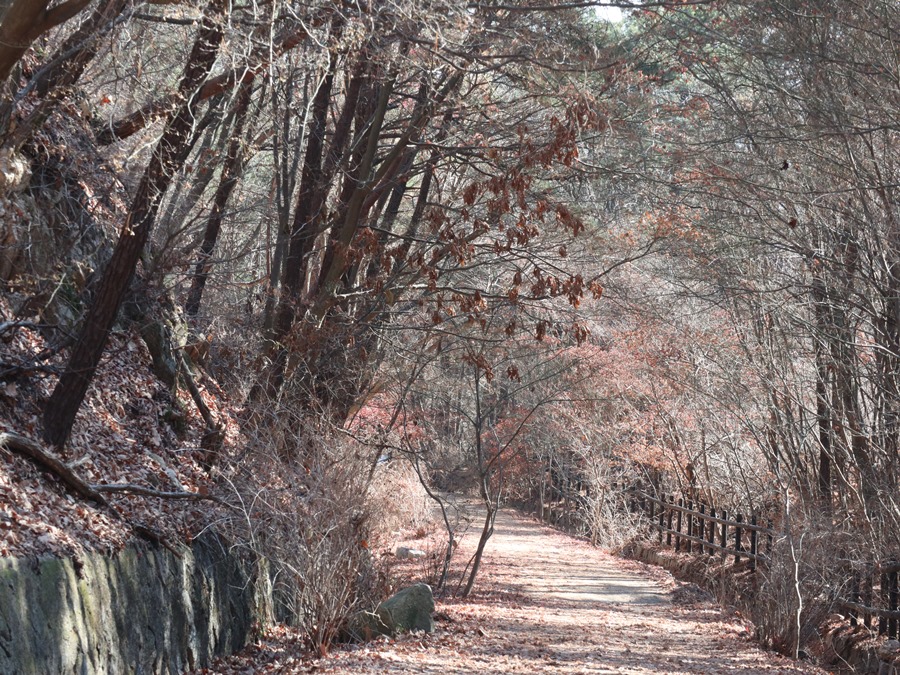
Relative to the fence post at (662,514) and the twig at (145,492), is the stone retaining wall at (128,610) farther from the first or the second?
the fence post at (662,514)

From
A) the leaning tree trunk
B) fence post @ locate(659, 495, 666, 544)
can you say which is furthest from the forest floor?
the leaning tree trunk

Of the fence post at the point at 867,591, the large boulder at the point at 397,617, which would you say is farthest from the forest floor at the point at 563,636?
the fence post at the point at 867,591

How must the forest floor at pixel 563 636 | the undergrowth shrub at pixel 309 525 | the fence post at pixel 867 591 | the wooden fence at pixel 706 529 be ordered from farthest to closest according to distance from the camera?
the wooden fence at pixel 706 529
the fence post at pixel 867 591
the forest floor at pixel 563 636
the undergrowth shrub at pixel 309 525

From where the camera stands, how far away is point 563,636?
36.9 ft

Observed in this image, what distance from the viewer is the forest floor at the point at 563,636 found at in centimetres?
873

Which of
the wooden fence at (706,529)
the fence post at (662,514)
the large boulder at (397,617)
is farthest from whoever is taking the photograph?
the fence post at (662,514)

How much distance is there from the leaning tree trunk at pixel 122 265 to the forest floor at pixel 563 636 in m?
2.60

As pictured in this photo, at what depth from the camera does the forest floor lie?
8.73 meters

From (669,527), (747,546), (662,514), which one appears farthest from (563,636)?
(662,514)

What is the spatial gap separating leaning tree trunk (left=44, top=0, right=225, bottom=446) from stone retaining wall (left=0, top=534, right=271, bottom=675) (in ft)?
4.59

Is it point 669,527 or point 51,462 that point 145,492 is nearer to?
point 51,462

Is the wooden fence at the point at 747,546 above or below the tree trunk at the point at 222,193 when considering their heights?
below

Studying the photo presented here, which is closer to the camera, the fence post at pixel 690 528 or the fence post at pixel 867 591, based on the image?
the fence post at pixel 867 591

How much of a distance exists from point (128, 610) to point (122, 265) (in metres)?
2.95
